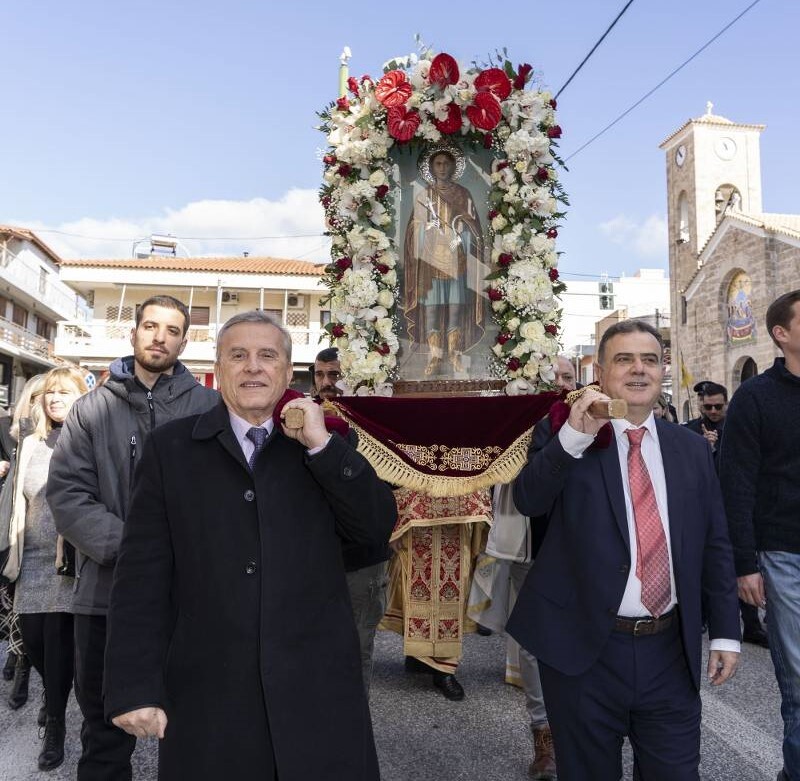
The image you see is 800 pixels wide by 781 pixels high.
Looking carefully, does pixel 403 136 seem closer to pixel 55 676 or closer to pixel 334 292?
pixel 334 292

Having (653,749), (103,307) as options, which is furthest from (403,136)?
(103,307)

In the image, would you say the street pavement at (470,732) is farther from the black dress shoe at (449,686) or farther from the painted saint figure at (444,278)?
the painted saint figure at (444,278)

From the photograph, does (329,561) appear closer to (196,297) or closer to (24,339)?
(196,297)

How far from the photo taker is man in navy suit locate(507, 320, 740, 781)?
2494 millimetres

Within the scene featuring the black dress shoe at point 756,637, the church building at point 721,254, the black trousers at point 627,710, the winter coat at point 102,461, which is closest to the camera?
the black trousers at point 627,710

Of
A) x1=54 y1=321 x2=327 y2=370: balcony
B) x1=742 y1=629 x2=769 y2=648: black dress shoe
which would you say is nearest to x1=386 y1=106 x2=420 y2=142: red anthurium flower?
x1=742 y1=629 x2=769 y2=648: black dress shoe

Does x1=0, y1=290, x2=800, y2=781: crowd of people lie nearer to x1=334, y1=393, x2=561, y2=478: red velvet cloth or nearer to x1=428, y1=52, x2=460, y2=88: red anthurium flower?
x1=334, y1=393, x2=561, y2=478: red velvet cloth

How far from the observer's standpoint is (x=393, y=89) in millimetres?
4633

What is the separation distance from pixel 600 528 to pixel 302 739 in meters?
1.24

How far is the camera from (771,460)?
3.29m

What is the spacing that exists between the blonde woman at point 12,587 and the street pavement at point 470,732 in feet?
0.47

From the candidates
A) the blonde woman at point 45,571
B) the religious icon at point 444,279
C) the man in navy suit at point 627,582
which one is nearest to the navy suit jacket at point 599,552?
the man in navy suit at point 627,582

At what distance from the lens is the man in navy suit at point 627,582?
98.2 inches

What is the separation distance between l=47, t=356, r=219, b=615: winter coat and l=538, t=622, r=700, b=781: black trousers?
193 centimetres
